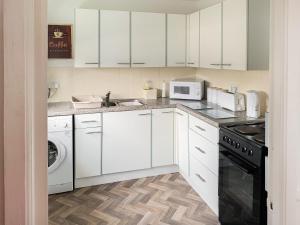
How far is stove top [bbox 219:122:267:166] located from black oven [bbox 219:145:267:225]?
0.14 feet

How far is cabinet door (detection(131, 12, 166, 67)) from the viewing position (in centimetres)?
362

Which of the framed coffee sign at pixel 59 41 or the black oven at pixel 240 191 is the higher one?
the framed coffee sign at pixel 59 41

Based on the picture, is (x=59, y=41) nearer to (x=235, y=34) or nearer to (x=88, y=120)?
(x=88, y=120)

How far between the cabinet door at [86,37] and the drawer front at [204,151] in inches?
58.6

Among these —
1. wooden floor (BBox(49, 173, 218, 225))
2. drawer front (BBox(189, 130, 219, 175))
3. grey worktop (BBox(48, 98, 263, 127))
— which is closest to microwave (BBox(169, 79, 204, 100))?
grey worktop (BBox(48, 98, 263, 127))

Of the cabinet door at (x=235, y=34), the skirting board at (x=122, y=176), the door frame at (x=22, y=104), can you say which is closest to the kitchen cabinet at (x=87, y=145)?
the skirting board at (x=122, y=176)

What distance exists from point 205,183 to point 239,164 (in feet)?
2.69

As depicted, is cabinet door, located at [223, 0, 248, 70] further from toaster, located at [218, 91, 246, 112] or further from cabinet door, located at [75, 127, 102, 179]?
cabinet door, located at [75, 127, 102, 179]

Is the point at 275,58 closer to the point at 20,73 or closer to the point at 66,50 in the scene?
the point at 20,73

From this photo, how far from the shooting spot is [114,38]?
353cm

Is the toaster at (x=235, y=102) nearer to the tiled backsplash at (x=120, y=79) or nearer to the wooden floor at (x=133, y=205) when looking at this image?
the tiled backsplash at (x=120, y=79)

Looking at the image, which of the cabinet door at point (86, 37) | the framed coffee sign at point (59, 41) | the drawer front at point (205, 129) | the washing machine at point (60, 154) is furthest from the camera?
the framed coffee sign at point (59, 41)

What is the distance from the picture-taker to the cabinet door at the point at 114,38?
3479 millimetres

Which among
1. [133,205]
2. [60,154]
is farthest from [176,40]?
[133,205]
